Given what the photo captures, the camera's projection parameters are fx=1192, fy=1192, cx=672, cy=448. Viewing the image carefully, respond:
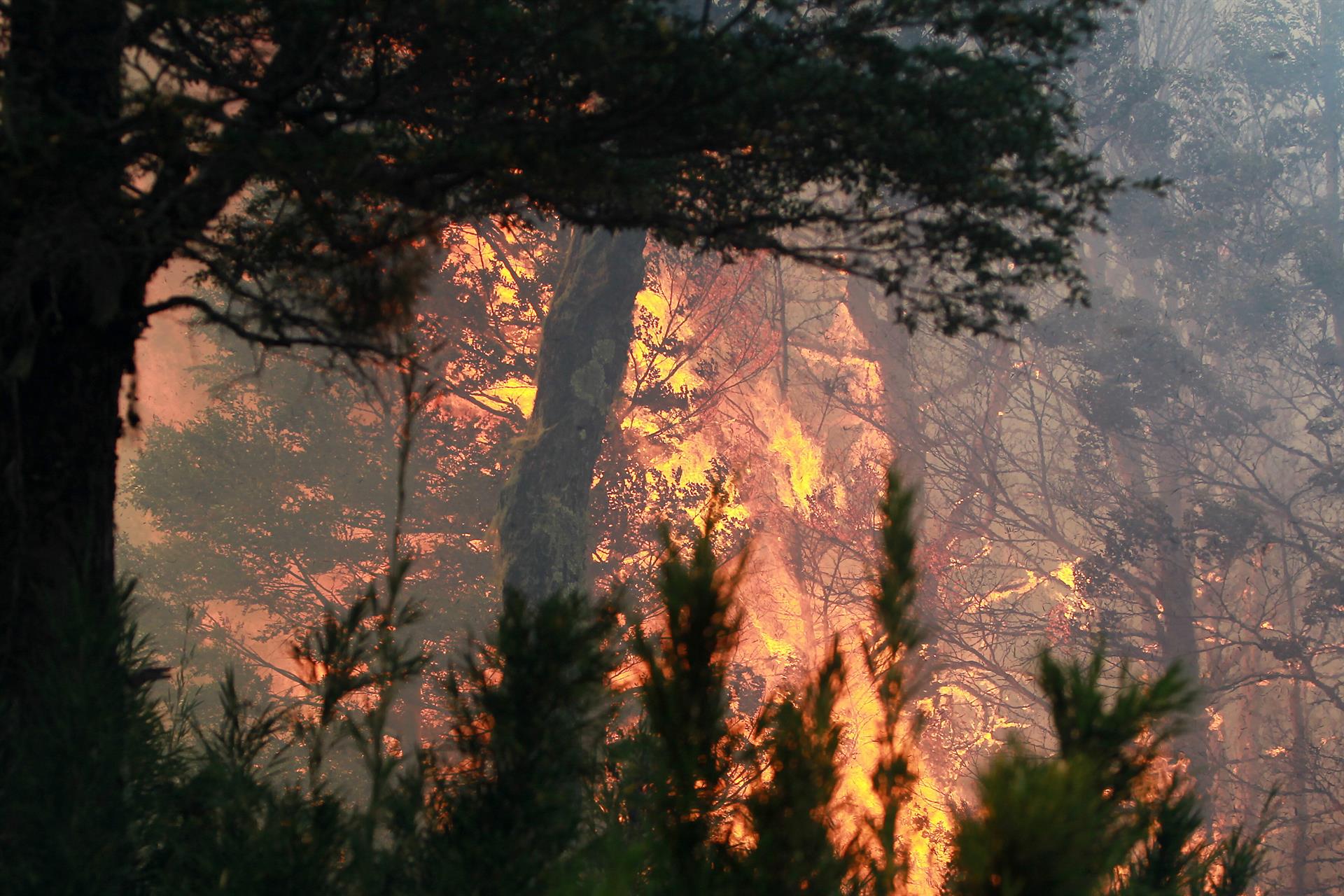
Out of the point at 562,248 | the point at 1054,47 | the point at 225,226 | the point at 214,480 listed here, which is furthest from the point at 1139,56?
the point at 225,226

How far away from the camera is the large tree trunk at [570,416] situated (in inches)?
568

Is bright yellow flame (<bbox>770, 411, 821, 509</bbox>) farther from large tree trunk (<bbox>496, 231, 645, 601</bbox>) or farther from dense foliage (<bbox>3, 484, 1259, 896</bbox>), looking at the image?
dense foliage (<bbox>3, 484, 1259, 896</bbox>)

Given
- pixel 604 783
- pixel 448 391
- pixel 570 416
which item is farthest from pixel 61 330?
pixel 570 416

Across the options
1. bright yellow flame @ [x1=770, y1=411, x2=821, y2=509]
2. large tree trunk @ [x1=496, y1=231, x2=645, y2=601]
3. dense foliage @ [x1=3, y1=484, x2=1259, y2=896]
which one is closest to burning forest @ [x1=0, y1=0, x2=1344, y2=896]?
dense foliage @ [x1=3, y1=484, x2=1259, y2=896]

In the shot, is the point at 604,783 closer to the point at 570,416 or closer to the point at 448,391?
the point at 448,391

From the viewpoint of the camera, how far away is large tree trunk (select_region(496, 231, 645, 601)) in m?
14.4

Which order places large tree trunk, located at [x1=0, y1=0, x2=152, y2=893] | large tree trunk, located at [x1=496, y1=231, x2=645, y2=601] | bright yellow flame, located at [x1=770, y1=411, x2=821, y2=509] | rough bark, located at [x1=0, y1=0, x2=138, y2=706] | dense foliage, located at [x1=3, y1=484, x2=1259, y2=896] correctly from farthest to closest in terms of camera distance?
bright yellow flame, located at [x1=770, y1=411, x2=821, y2=509] → large tree trunk, located at [x1=496, y1=231, x2=645, y2=601] → rough bark, located at [x1=0, y1=0, x2=138, y2=706] → large tree trunk, located at [x1=0, y1=0, x2=152, y2=893] → dense foliage, located at [x1=3, y1=484, x2=1259, y2=896]

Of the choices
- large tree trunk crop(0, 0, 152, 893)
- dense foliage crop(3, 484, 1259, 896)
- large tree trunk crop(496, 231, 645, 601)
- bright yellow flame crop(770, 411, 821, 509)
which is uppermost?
bright yellow flame crop(770, 411, 821, 509)

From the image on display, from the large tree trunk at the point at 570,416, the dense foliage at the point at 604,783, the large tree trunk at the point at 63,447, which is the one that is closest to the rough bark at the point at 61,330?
the large tree trunk at the point at 63,447

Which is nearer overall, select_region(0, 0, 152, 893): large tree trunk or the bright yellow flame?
select_region(0, 0, 152, 893): large tree trunk

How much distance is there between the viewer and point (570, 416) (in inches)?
601

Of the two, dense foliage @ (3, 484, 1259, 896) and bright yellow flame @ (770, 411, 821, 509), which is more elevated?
bright yellow flame @ (770, 411, 821, 509)

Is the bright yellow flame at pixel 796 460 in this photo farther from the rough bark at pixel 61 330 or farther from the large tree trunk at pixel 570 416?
the rough bark at pixel 61 330

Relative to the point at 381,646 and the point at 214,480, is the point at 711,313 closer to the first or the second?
the point at 214,480
